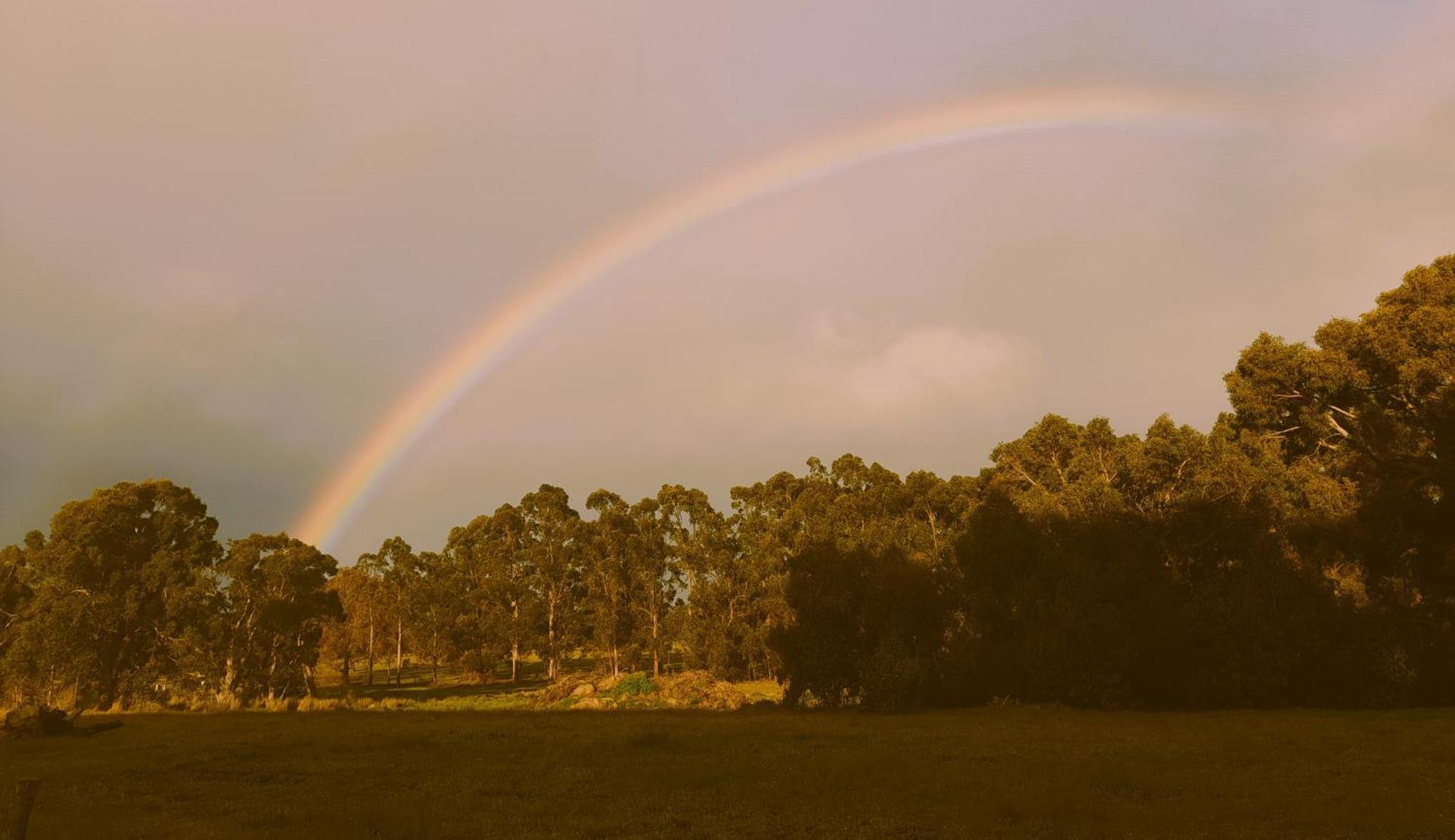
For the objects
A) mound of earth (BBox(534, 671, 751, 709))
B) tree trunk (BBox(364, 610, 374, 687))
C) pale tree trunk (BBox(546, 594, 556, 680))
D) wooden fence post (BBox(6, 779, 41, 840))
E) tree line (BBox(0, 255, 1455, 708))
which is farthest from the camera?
pale tree trunk (BBox(546, 594, 556, 680))

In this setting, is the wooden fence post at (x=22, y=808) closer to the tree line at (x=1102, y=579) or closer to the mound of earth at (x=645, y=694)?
the tree line at (x=1102, y=579)

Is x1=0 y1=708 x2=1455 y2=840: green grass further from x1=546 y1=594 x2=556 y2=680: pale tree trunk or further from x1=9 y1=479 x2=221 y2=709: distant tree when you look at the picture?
x1=546 y1=594 x2=556 y2=680: pale tree trunk

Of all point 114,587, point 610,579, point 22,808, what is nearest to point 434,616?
point 610,579

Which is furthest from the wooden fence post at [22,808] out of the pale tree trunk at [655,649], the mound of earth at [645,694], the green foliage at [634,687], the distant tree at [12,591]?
the pale tree trunk at [655,649]

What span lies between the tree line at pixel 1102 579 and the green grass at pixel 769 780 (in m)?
6.88

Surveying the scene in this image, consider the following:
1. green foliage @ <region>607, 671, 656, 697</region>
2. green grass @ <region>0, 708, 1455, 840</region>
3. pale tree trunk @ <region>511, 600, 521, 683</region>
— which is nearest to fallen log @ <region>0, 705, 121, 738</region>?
green grass @ <region>0, 708, 1455, 840</region>

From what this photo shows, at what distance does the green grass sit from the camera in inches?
744

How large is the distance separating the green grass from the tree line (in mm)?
6879

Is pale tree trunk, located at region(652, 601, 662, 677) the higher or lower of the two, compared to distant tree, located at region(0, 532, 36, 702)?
lower

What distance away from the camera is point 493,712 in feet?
185

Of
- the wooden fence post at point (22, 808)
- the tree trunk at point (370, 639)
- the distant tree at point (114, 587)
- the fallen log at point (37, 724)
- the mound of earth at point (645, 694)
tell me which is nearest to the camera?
the wooden fence post at point (22, 808)

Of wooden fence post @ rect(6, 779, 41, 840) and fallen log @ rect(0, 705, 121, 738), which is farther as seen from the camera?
fallen log @ rect(0, 705, 121, 738)

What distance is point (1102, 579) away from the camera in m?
50.6

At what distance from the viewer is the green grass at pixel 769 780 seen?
18.9 meters
